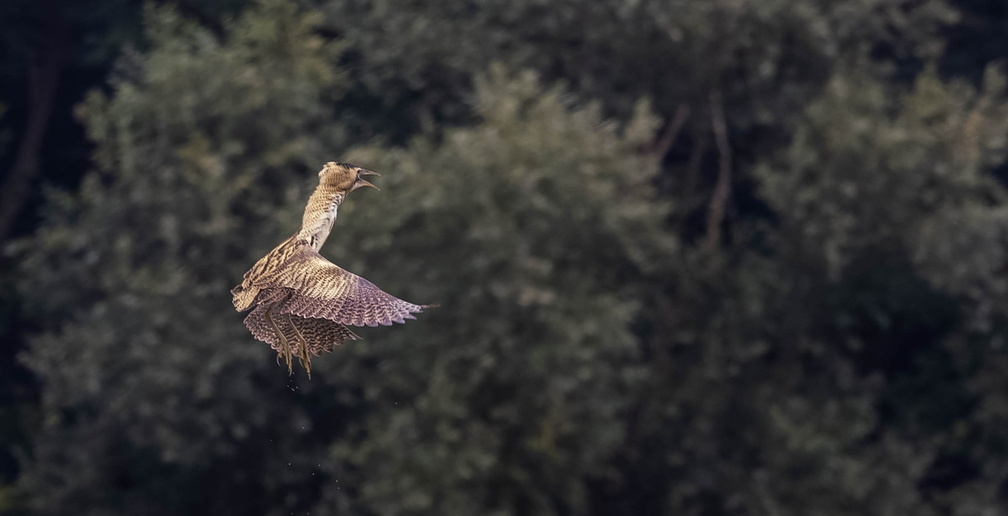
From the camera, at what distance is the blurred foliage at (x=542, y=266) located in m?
10.2

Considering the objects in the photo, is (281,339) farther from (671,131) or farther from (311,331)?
(671,131)

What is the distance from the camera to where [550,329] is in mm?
10117

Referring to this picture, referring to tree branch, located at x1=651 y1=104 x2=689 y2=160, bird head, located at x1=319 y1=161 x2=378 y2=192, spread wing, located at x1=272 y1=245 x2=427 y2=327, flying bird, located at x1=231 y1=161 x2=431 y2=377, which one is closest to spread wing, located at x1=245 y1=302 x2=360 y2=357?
flying bird, located at x1=231 y1=161 x2=431 y2=377

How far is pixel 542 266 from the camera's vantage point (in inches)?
388

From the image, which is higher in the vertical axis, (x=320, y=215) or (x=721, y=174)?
(x=721, y=174)

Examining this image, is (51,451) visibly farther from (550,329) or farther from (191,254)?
(550,329)

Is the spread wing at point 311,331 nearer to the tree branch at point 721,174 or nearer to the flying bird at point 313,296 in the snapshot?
the flying bird at point 313,296

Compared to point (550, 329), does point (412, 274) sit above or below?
above

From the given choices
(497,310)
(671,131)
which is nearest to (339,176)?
(497,310)

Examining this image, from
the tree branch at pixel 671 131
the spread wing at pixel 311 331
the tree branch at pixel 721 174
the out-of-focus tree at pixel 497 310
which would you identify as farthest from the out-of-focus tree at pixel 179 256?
the spread wing at pixel 311 331

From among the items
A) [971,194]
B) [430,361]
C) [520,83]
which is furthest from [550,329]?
[971,194]

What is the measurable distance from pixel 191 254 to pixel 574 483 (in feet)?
11.2

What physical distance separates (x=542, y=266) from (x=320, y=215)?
5.12 meters

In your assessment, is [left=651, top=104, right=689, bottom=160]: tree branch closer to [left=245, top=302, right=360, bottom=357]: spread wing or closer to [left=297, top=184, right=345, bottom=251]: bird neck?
[left=297, top=184, right=345, bottom=251]: bird neck
